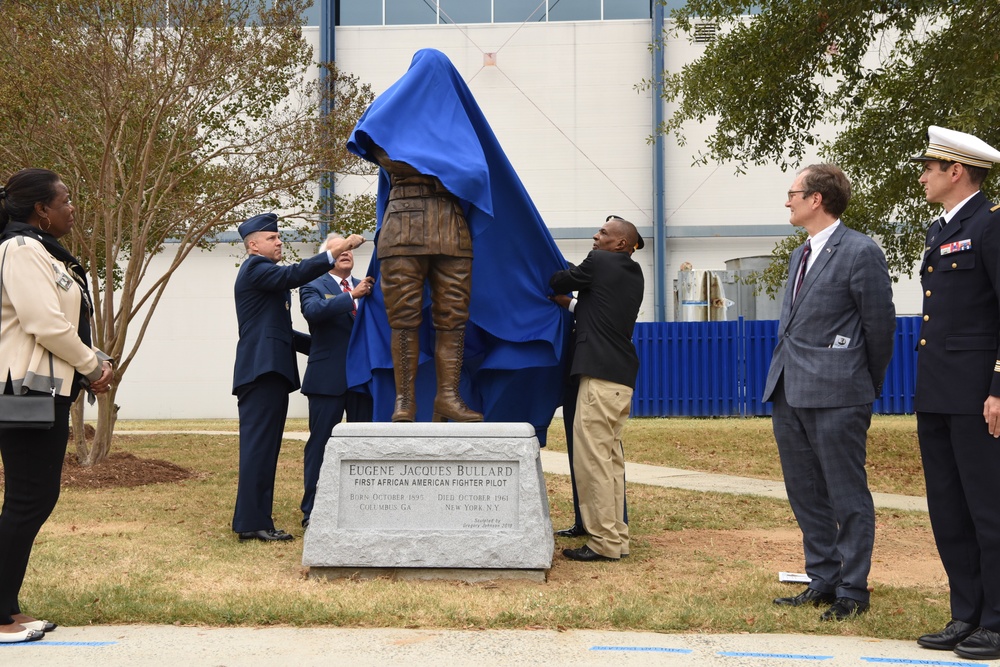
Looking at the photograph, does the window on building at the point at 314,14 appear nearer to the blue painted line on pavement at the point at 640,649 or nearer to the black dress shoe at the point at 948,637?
the blue painted line on pavement at the point at 640,649

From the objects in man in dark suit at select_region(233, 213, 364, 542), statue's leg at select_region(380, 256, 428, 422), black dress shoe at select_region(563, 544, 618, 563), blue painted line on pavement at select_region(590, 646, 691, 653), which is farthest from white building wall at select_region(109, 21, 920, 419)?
blue painted line on pavement at select_region(590, 646, 691, 653)

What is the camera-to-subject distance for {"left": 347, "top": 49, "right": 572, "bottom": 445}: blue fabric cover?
5.99 m

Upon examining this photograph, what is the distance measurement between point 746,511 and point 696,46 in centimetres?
1465

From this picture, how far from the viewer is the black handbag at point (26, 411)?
13.2ft

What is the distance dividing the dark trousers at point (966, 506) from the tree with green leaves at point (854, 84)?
6183 millimetres

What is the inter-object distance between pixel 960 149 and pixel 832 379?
111 cm

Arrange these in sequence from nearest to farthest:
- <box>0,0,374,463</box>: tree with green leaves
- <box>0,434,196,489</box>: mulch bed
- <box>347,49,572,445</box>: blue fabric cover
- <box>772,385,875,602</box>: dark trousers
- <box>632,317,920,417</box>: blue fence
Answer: <box>772,385,875,602</box>: dark trousers → <box>347,49,572,445</box>: blue fabric cover → <box>0,0,374,463</box>: tree with green leaves → <box>0,434,196,489</box>: mulch bed → <box>632,317,920,417</box>: blue fence

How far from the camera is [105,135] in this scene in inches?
377

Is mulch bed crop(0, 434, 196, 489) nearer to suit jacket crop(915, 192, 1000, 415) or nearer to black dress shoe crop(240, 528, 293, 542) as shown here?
black dress shoe crop(240, 528, 293, 542)

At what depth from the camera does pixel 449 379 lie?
19.1ft

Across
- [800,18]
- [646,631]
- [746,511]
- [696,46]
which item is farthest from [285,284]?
[696,46]

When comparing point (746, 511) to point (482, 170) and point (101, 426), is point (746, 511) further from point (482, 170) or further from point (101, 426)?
point (101, 426)

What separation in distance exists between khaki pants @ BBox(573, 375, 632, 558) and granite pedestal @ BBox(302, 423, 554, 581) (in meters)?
0.61

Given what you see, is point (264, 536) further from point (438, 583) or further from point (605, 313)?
point (605, 313)
